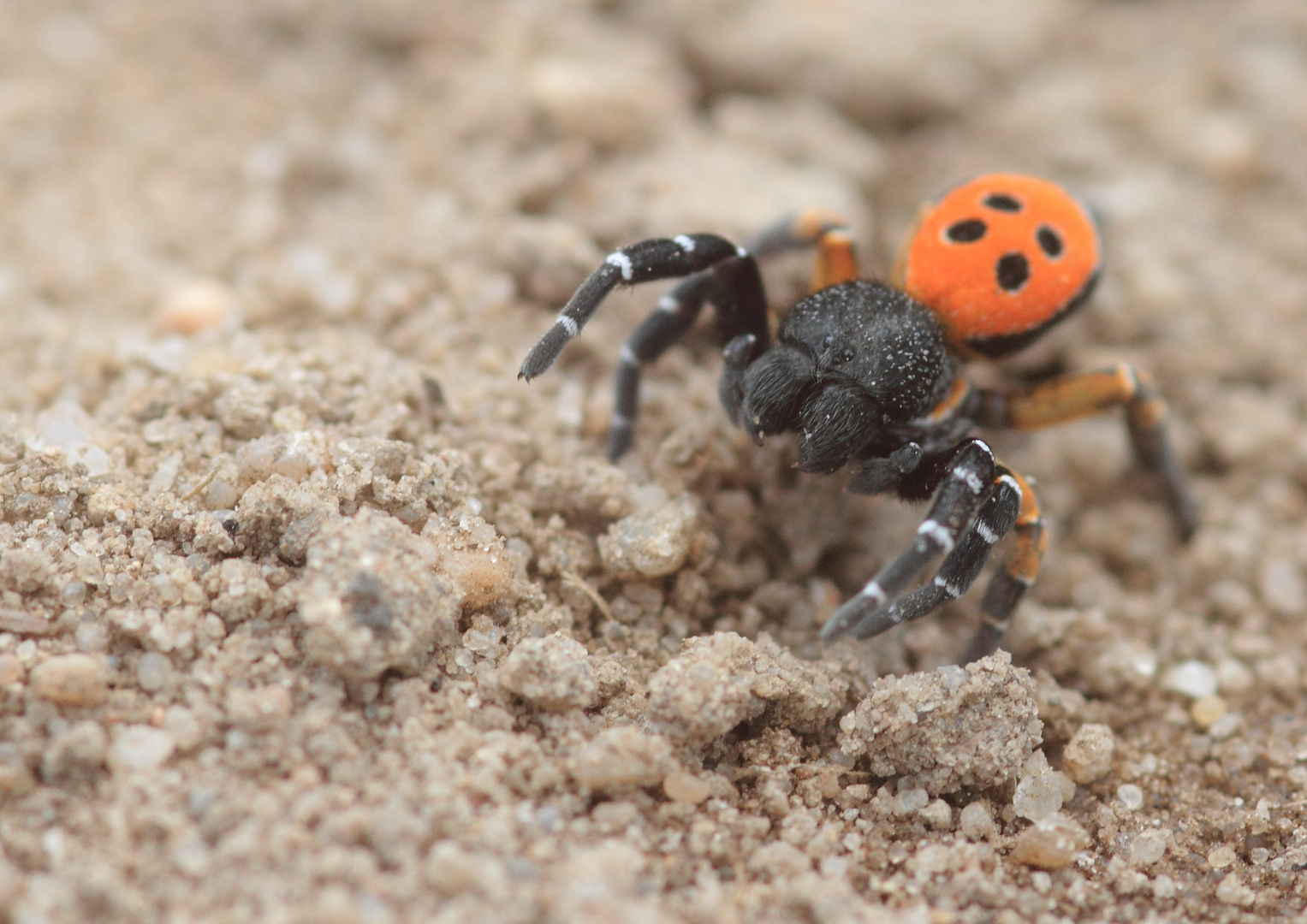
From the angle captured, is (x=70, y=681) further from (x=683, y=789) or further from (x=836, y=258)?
(x=836, y=258)

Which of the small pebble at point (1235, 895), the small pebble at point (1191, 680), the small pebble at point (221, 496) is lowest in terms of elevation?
the small pebble at point (1191, 680)

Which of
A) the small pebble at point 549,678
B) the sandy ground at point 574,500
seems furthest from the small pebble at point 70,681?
the small pebble at point 549,678

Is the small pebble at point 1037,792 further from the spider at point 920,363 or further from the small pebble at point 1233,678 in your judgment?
the small pebble at point 1233,678

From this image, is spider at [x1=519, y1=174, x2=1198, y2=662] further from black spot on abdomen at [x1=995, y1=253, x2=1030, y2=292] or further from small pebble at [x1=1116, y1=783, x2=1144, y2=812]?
small pebble at [x1=1116, y1=783, x2=1144, y2=812]

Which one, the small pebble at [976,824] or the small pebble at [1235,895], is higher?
the small pebble at [976,824]

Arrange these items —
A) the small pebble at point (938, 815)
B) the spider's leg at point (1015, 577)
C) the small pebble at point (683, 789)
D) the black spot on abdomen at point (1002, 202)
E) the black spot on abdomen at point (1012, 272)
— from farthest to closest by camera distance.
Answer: the black spot on abdomen at point (1002, 202) → the black spot on abdomen at point (1012, 272) → the spider's leg at point (1015, 577) → the small pebble at point (938, 815) → the small pebble at point (683, 789)

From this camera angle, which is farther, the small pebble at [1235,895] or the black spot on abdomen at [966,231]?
the black spot on abdomen at [966,231]

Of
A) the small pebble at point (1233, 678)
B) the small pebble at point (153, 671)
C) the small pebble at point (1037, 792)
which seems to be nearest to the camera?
the small pebble at point (153, 671)
